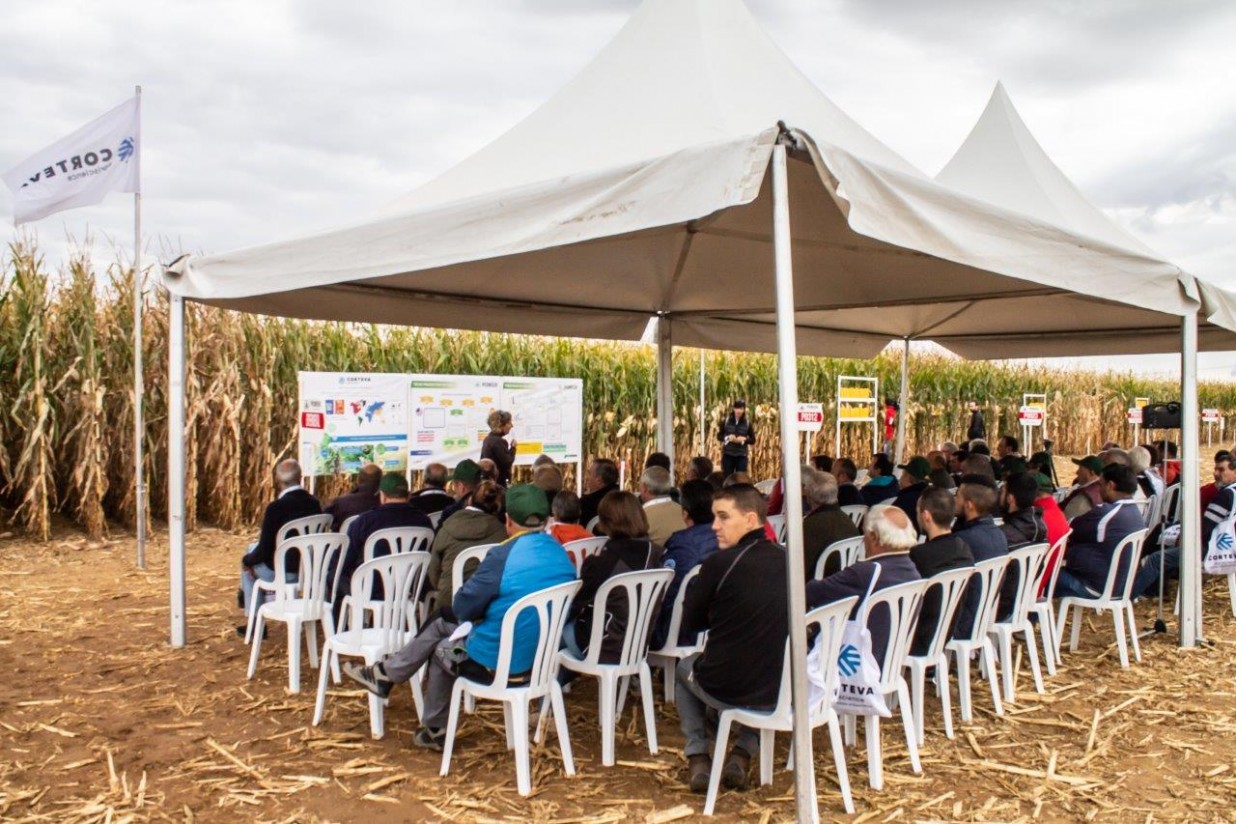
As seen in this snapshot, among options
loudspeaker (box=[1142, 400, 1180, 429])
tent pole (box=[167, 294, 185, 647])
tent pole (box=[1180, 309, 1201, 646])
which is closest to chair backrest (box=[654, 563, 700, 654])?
tent pole (box=[167, 294, 185, 647])

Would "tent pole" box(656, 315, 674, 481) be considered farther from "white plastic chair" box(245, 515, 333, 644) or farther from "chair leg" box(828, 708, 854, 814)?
"chair leg" box(828, 708, 854, 814)

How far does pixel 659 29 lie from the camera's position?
5.37 m

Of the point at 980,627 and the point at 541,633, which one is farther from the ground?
the point at 541,633

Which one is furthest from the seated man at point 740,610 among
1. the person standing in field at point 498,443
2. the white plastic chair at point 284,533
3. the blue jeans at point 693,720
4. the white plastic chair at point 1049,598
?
the person standing in field at point 498,443

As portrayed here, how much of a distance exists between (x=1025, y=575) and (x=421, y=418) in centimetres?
683

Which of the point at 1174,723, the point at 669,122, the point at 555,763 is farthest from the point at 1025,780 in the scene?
the point at 669,122

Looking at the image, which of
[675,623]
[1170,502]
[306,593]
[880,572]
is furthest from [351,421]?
[1170,502]

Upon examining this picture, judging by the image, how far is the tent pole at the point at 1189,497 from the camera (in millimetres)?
5977

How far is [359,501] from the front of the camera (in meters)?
5.72

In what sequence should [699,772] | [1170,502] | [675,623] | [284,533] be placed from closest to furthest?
[699,772] < [675,623] < [284,533] < [1170,502]

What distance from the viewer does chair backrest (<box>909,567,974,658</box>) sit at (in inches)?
159

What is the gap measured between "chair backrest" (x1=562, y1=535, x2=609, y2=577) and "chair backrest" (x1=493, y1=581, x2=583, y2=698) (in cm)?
87

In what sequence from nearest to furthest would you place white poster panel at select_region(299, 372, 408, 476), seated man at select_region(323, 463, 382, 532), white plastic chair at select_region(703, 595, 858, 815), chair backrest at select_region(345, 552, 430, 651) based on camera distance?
white plastic chair at select_region(703, 595, 858, 815) → chair backrest at select_region(345, 552, 430, 651) → seated man at select_region(323, 463, 382, 532) → white poster panel at select_region(299, 372, 408, 476)

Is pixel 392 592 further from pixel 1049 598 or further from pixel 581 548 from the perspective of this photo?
pixel 1049 598
